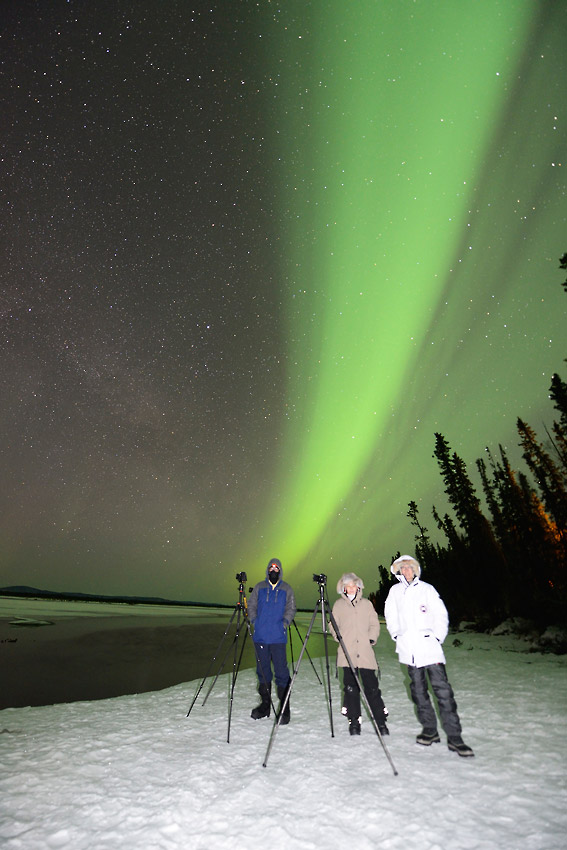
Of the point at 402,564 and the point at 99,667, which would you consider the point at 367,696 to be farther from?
the point at 99,667

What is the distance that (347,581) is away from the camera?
6488 mm

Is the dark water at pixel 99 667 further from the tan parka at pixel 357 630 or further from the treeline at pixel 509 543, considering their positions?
the treeline at pixel 509 543

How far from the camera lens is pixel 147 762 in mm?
5258

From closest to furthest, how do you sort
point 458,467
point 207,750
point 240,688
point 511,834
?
Result: point 511,834 → point 207,750 → point 240,688 → point 458,467

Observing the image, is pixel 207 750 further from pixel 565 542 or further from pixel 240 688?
pixel 565 542

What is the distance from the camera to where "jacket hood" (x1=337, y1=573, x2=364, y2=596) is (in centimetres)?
644

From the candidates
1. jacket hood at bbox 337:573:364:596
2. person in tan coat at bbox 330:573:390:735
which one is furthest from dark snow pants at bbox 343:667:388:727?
jacket hood at bbox 337:573:364:596

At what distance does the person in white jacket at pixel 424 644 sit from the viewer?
17.1 ft

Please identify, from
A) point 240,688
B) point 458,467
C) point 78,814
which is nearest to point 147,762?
point 78,814

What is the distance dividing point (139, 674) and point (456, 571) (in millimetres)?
46160

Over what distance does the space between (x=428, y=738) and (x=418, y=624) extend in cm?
155

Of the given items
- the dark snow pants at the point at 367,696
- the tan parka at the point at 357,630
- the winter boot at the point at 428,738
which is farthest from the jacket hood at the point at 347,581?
the winter boot at the point at 428,738

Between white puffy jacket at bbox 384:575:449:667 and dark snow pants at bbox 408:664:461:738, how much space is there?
0.52 feet

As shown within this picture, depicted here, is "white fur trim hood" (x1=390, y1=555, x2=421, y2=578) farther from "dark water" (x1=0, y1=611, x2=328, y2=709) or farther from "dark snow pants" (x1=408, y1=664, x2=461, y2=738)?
"dark water" (x1=0, y1=611, x2=328, y2=709)
